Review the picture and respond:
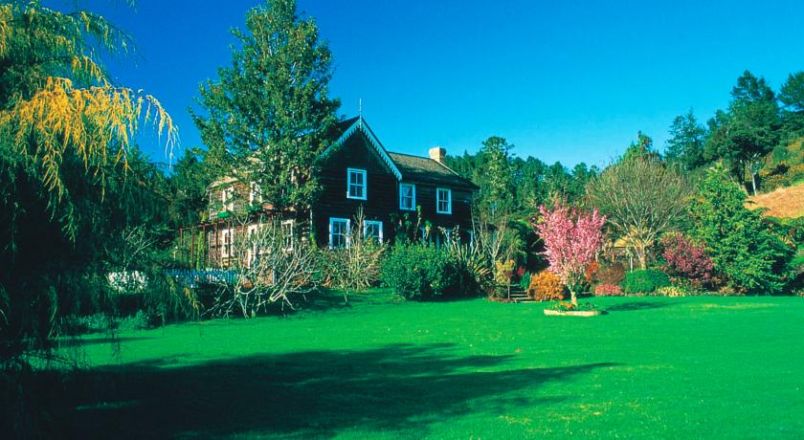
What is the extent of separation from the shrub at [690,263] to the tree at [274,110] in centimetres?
2045

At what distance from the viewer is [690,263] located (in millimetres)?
33906

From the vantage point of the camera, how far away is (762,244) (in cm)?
3322

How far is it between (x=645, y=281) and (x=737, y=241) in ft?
17.6

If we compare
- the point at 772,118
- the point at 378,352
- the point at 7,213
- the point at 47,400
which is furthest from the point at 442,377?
the point at 772,118

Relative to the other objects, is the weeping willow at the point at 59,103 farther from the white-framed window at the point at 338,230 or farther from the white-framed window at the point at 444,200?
the white-framed window at the point at 444,200

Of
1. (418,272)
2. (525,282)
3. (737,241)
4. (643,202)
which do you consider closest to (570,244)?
(418,272)

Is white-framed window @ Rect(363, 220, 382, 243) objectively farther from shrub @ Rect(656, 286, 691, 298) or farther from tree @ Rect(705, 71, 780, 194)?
tree @ Rect(705, 71, 780, 194)

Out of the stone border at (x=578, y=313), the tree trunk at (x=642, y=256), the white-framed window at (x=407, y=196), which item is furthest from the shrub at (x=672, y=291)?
the white-framed window at (x=407, y=196)

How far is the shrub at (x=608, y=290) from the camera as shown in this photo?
114 feet

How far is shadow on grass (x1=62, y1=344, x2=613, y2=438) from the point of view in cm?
830

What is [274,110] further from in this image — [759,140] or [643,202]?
[759,140]

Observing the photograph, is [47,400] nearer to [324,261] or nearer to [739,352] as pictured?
[739,352]

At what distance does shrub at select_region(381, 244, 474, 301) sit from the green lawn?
8962 mm

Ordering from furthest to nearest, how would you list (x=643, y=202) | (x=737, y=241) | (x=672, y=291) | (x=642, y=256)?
(x=643, y=202), (x=642, y=256), (x=672, y=291), (x=737, y=241)
